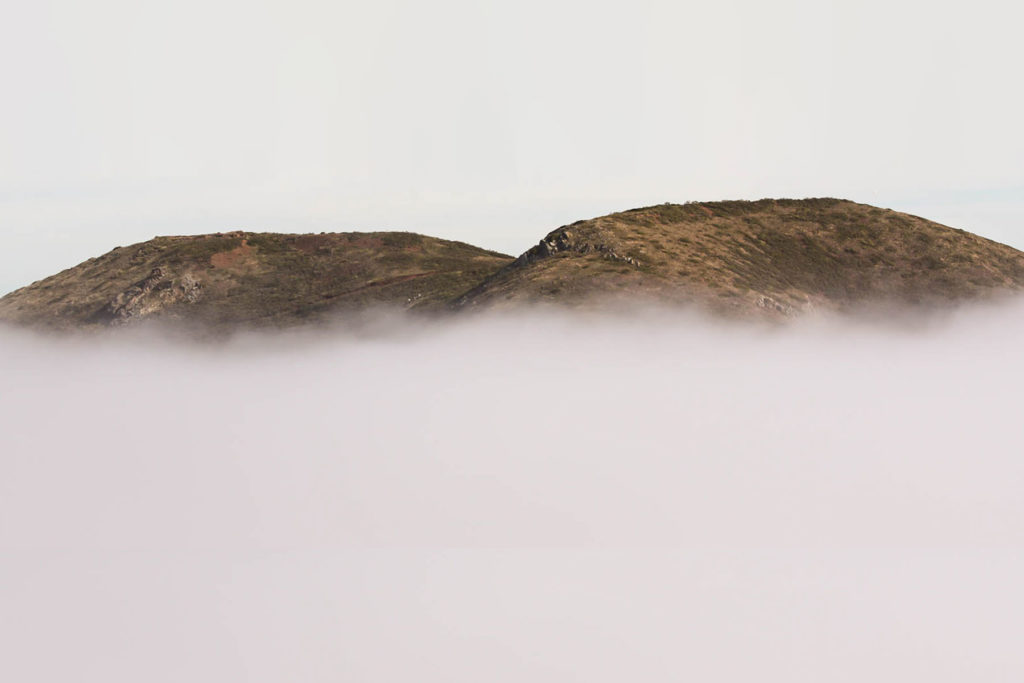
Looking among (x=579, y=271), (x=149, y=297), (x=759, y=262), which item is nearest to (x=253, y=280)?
(x=149, y=297)

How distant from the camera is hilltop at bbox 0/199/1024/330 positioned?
351 feet

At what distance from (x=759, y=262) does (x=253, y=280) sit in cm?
10826

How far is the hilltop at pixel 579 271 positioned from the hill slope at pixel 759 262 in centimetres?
31

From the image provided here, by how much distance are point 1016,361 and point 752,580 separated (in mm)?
96922

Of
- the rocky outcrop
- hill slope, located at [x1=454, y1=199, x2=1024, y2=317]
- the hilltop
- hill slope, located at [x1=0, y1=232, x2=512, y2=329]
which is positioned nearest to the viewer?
hill slope, located at [x1=454, y1=199, x2=1024, y2=317]

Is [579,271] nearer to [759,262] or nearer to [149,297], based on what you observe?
[759,262]

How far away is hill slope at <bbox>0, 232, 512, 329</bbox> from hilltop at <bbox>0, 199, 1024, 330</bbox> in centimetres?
44

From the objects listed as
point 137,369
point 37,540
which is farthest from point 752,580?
point 137,369

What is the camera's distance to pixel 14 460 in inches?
5037

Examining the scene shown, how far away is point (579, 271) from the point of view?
107125 millimetres

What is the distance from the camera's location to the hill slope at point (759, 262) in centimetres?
10388

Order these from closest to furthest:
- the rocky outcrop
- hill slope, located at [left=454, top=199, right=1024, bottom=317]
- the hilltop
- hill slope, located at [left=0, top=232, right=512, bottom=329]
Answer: hill slope, located at [left=454, top=199, right=1024, bottom=317]
the hilltop
hill slope, located at [left=0, top=232, right=512, bottom=329]
the rocky outcrop

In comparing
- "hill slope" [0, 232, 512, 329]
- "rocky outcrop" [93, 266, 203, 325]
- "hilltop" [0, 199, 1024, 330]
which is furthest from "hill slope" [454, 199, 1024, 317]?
"rocky outcrop" [93, 266, 203, 325]

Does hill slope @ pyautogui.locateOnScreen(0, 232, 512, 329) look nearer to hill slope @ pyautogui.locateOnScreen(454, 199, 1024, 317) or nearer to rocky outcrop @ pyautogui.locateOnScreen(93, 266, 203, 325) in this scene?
rocky outcrop @ pyautogui.locateOnScreen(93, 266, 203, 325)
